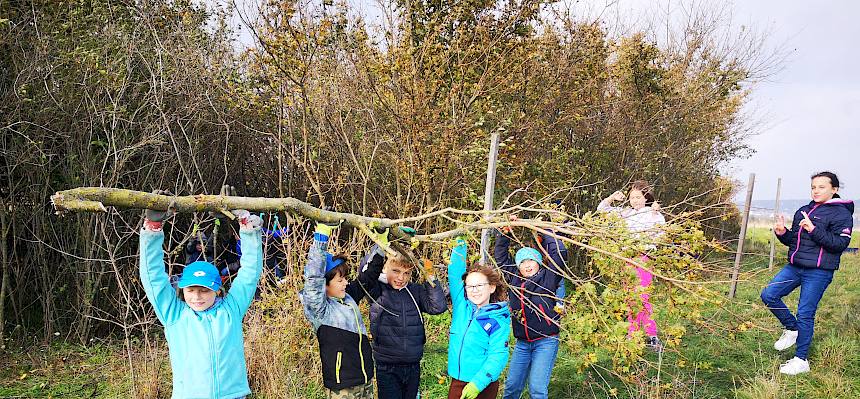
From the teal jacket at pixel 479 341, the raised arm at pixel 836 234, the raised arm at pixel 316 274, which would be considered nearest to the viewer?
the raised arm at pixel 316 274

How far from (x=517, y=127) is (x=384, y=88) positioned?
1.87m

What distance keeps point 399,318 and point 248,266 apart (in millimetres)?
981

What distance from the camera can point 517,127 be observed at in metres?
7.33

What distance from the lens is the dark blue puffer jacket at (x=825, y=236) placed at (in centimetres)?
471

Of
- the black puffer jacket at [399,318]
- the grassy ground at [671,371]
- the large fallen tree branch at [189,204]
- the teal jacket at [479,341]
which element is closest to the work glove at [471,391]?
the teal jacket at [479,341]

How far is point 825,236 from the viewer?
15.4 feet

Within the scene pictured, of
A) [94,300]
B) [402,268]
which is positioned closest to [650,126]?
[402,268]

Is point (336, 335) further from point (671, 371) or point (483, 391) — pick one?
point (671, 371)

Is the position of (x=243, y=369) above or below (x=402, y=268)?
below

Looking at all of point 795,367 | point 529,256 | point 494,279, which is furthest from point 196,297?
point 795,367

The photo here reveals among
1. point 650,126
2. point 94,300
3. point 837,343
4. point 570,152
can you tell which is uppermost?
point 650,126

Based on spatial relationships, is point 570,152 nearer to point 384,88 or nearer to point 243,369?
point 384,88

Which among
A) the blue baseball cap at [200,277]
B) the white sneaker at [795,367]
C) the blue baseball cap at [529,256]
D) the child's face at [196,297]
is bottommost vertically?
the white sneaker at [795,367]

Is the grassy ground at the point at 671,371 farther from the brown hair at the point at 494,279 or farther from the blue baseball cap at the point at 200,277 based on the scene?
the blue baseball cap at the point at 200,277
